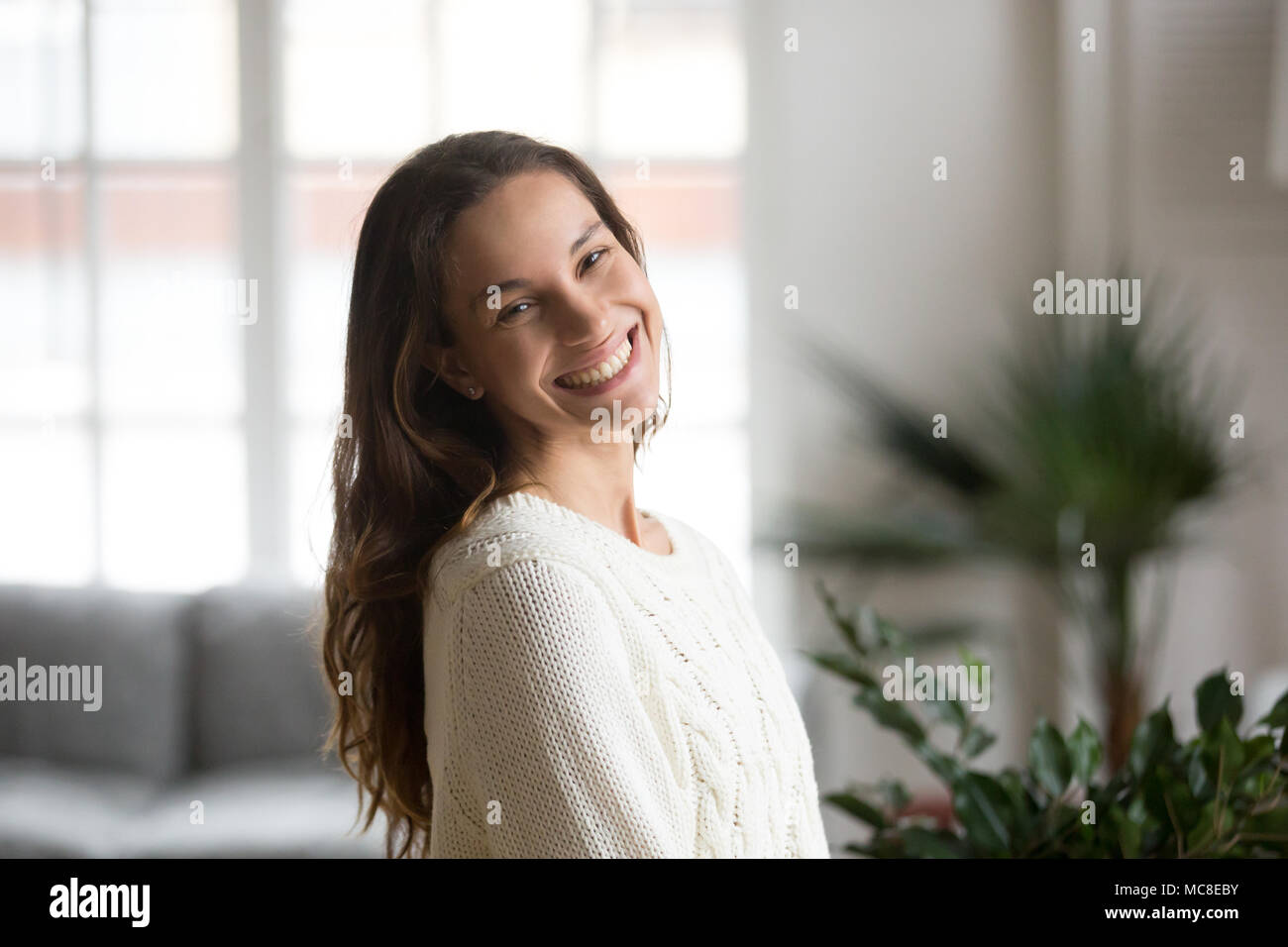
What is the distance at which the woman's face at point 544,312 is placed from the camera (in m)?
0.66

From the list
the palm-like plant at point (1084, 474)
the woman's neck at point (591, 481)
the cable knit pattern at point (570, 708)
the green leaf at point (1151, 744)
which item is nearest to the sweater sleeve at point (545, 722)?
the cable knit pattern at point (570, 708)

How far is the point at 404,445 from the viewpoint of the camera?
2.25ft

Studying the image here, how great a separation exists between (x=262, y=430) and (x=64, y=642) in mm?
598

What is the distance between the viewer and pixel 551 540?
24.3 inches

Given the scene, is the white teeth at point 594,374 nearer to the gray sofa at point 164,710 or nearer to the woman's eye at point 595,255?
the woman's eye at point 595,255

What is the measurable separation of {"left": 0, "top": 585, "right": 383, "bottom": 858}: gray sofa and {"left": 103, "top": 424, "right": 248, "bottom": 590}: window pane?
0.50 feet

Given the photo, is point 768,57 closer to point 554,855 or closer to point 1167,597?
point 1167,597

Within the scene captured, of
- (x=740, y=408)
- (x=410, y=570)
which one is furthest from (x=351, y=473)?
(x=740, y=408)

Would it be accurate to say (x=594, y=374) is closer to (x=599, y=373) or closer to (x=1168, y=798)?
(x=599, y=373)

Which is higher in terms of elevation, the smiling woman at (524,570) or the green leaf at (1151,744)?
the smiling woman at (524,570)

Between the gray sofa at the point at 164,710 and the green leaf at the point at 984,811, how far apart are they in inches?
60.6

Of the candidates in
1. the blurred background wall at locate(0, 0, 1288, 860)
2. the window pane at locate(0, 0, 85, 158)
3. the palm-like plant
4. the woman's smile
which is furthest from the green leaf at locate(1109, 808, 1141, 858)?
the window pane at locate(0, 0, 85, 158)

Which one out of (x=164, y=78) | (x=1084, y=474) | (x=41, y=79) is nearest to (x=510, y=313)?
(x=1084, y=474)

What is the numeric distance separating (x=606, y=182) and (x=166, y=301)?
1031 millimetres
